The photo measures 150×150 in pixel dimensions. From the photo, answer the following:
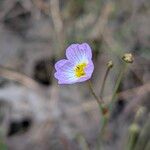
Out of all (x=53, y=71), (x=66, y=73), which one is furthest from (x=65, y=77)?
(x=53, y=71)

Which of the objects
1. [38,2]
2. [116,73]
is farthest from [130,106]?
[38,2]

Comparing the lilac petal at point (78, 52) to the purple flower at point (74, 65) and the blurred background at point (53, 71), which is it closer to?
the purple flower at point (74, 65)

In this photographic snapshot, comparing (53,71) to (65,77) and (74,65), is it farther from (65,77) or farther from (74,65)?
(65,77)

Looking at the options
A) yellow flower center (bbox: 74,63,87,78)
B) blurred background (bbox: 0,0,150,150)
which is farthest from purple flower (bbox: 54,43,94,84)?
blurred background (bbox: 0,0,150,150)

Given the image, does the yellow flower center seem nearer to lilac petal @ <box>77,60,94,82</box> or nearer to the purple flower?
the purple flower

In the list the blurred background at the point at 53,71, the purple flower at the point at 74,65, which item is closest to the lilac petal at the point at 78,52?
the purple flower at the point at 74,65

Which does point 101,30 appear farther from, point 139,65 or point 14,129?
point 14,129
